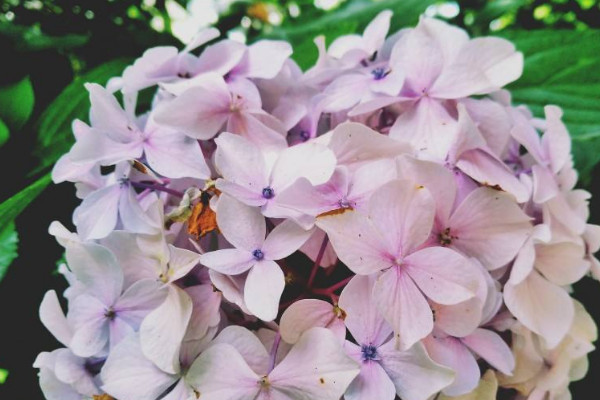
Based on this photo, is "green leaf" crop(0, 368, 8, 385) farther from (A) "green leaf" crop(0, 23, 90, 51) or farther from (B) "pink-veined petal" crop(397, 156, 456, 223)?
(B) "pink-veined petal" crop(397, 156, 456, 223)

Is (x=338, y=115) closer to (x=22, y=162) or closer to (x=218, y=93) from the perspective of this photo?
(x=218, y=93)

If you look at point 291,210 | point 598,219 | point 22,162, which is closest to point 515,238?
point 291,210

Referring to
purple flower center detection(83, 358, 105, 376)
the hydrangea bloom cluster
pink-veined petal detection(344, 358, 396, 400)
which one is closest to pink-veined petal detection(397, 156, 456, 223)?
the hydrangea bloom cluster

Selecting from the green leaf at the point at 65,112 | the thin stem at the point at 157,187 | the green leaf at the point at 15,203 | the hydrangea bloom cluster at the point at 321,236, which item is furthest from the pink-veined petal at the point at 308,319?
the green leaf at the point at 65,112

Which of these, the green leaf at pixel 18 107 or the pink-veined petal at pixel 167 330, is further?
the green leaf at pixel 18 107

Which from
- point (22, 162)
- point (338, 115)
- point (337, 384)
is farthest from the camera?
point (22, 162)

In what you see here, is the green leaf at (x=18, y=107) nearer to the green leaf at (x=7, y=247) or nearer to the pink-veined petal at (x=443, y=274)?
the green leaf at (x=7, y=247)
